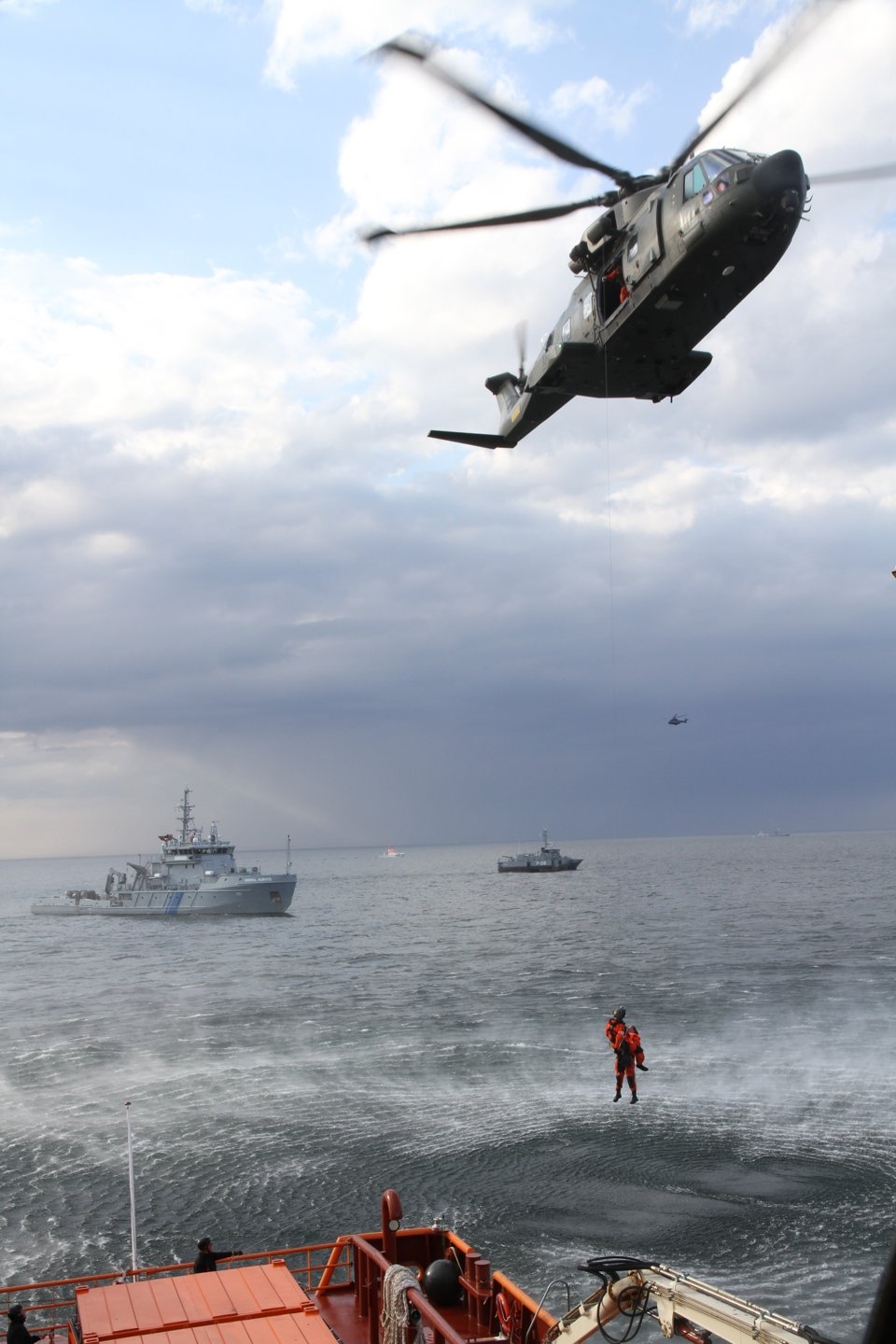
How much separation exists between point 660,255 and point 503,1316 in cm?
1371

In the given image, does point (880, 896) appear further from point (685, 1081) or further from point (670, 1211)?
point (670, 1211)

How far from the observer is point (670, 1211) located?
2102 cm

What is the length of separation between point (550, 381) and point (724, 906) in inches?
3326

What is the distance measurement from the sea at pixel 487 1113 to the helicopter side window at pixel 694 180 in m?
13.7

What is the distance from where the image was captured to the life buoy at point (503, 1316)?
450 inches

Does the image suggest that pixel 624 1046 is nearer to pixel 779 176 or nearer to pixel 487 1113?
pixel 487 1113

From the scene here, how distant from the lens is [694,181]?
541 inches

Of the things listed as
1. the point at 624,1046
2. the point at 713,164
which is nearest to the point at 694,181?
the point at 713,164

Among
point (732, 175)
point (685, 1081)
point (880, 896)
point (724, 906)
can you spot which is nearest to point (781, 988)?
point (685, 1081)

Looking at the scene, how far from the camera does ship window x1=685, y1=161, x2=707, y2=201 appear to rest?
13.6m

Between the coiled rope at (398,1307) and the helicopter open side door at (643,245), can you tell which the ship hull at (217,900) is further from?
the coiled rope at (398,1307)

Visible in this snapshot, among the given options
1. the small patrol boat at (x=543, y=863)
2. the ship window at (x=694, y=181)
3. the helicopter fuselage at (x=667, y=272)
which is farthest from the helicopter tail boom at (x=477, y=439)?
the small patrol boat at (x=543, y=863)

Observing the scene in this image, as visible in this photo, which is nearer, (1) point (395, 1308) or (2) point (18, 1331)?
(1) point (395, 1308)

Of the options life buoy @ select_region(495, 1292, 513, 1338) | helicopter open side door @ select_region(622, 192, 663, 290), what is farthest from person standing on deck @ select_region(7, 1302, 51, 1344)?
helicopter open side door @ select_region(622, 192, 663, 290)
